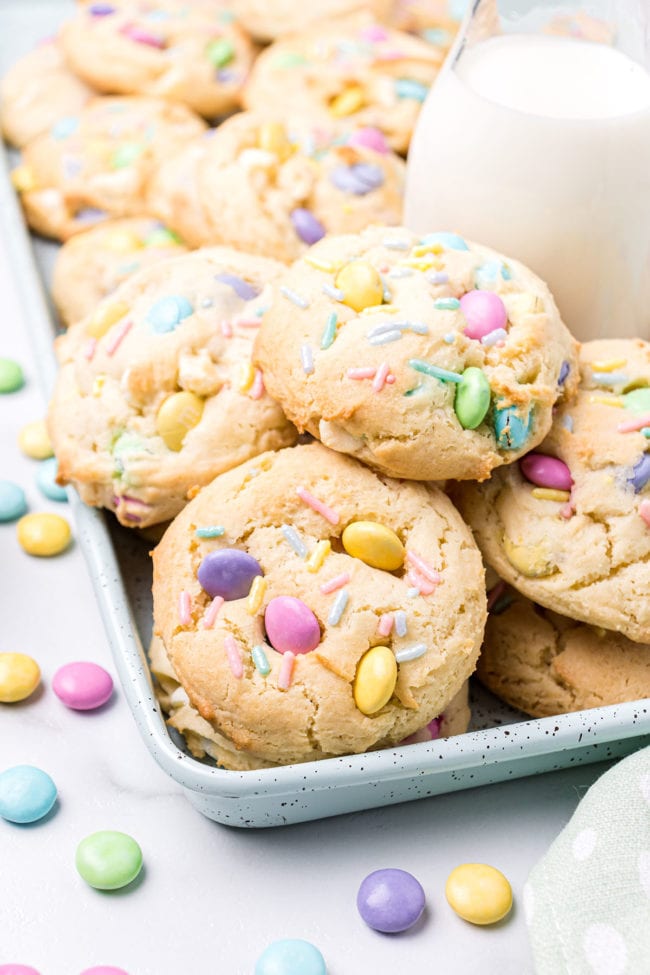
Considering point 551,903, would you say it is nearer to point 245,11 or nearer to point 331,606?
point 331,606

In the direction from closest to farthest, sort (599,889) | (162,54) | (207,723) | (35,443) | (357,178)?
(599,889) < (207,723) < (35,443) < (357,178) < (162,54)

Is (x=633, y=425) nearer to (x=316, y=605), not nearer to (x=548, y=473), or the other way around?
(x=548, y=473)

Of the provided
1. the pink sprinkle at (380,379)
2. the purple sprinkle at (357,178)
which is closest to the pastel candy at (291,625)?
the pink sprinkle at (380,379)

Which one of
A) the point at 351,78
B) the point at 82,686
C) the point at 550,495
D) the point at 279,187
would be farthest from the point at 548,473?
the point at 351,78

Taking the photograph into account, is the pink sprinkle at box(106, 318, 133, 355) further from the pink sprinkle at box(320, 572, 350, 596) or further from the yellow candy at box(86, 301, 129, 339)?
the pink sprinkle at box(320, 572, 350, 596)

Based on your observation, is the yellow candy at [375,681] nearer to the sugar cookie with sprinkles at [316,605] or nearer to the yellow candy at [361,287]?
the sugar cookie with sprinkles at [316,605]

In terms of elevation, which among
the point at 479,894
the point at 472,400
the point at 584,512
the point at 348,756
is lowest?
the point at 479,894
